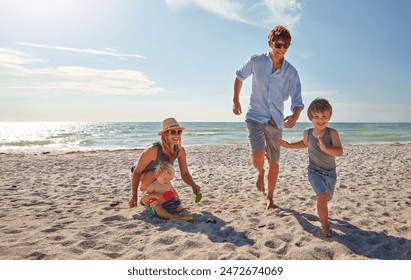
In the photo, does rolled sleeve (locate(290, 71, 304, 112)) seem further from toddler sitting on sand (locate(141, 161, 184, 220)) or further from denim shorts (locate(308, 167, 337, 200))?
toddler sitting on sand (locate(141, 161, 184, 220))

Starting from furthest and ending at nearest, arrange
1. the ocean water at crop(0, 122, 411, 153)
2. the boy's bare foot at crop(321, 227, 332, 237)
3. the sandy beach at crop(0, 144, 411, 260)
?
the ocean water at crop(0, 122, 411, 153) → the boy's bare foot at crop(321, 227, 332, 237) → the sandy beach at crop(0, 144, 411, 260)

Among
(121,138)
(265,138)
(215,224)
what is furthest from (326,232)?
(121,138)

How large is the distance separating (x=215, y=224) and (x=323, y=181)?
1.41m

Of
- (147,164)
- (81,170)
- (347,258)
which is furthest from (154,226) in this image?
(81,170)

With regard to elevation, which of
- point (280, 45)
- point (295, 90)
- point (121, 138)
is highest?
point (280, 45)

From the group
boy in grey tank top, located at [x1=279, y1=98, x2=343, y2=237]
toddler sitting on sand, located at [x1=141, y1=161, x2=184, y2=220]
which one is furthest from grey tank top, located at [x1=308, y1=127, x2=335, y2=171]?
toddler sitting on sand, located at [x1=141, y1=161, x2=184, y2=220]

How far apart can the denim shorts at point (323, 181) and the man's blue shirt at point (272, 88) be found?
101cm

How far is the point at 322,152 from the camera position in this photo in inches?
146

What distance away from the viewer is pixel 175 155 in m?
4.55

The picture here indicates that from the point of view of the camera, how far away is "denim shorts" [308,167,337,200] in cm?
357

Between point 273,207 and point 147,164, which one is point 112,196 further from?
point 273,207

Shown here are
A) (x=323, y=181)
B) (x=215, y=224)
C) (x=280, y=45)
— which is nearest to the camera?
(x=323, y=181)

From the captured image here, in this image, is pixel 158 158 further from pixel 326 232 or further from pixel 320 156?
pixel 326 232
